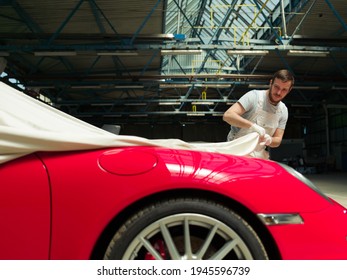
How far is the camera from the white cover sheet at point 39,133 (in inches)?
59.2

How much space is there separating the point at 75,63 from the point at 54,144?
49.8ft

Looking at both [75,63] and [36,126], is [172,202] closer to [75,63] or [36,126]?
[36,126]

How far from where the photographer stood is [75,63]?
1559 centimetres

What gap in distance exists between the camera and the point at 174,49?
11.7 meters

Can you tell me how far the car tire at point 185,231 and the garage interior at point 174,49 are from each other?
1.79 metres

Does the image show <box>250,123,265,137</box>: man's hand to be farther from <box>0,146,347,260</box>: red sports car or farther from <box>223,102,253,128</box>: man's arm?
<box>0,146,347,260</box>: red sports car

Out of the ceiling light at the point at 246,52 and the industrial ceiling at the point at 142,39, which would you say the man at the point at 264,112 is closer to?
the industrial ceiling at the point at 142,39

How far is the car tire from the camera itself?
143 cm

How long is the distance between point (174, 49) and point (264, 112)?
29.7 ft

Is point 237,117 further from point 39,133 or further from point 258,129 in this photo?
point 39,133

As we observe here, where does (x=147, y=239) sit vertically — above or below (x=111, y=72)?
below

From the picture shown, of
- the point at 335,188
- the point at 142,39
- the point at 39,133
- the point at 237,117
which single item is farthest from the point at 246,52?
the point at 39,133

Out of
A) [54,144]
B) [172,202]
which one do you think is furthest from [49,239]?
[172,202]

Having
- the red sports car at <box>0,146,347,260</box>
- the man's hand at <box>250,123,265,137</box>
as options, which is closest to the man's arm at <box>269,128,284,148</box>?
the man's hand at <box>250,123,265,137</box>
